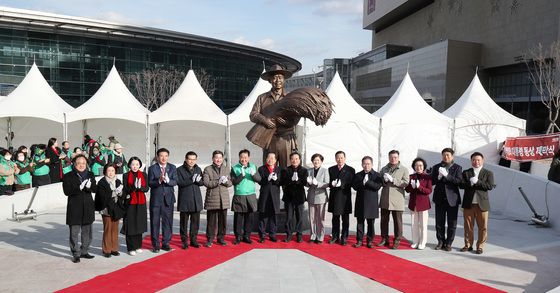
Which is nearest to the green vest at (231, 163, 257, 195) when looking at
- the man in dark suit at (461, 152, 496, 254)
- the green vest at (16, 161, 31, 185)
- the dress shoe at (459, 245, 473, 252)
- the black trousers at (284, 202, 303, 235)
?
the black trousers at (284, 202, 303, 235)

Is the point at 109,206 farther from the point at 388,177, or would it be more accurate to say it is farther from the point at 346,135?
the point at 346,135

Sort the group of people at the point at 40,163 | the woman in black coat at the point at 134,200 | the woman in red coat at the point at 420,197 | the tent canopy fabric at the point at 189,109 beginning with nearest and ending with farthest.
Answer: the woman in black coat at the point at 134,200 → the woman in red coat at the point at 420,197 → the group of people at the point at 40,163 → the tent canopy fabric at the point at 189,109

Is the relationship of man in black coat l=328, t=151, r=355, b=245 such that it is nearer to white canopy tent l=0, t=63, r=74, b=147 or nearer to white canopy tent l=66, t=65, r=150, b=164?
white canopy tent l=66, t=65, r=150, b=164

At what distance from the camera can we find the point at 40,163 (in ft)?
30.5

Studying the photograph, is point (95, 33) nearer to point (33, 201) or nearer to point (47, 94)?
point (47, 94)

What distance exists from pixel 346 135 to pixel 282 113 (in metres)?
8.75

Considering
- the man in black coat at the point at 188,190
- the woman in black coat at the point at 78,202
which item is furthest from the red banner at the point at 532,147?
the woman in black coat at the point at 78,202

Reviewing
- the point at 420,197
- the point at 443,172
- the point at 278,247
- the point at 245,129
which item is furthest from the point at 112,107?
the point at 443,172

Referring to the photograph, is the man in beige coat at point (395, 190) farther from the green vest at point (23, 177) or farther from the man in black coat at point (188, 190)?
the green vest at point (23, 177)

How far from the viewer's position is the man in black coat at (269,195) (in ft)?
21.4

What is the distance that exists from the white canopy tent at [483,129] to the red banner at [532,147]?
1.12 meters

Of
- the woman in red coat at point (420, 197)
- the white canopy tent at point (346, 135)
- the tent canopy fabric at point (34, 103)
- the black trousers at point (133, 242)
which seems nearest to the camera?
the black trousers at point (133, 242)

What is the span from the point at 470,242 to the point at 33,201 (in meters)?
8.18

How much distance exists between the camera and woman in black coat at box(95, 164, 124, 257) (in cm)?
571
